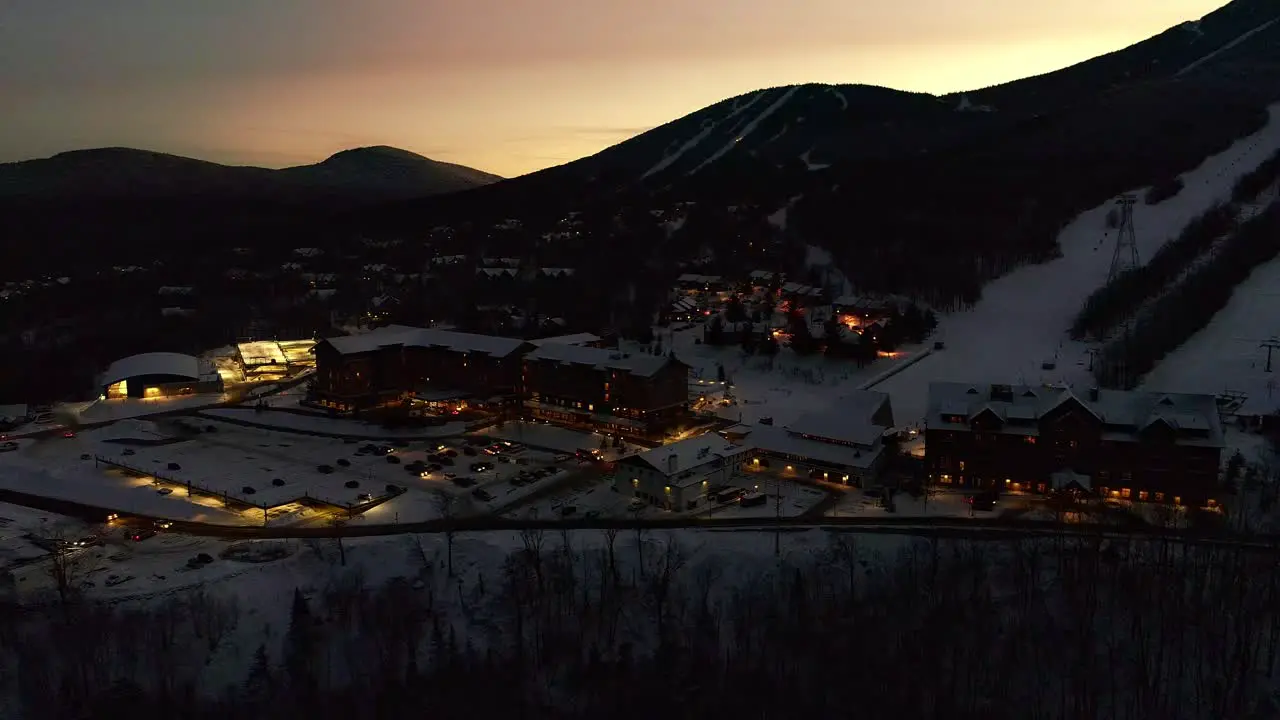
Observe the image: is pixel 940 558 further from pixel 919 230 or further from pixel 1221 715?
pixel 919 230

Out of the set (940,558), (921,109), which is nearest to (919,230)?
(940,558)

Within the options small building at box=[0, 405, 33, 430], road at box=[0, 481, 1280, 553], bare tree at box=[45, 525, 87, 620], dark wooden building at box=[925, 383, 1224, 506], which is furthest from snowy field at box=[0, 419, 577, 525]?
dark wooden building at box=[925, 383, 1224, 506]

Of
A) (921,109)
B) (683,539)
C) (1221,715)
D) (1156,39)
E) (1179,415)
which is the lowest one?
(1221,715)

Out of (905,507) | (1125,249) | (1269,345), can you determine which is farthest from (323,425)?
(1125,249)

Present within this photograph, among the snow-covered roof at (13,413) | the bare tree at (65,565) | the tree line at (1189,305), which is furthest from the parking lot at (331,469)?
the tree line at (1189,305)

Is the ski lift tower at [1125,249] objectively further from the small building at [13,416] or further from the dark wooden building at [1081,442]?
the small building at [13,416]

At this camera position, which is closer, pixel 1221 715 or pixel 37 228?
pixel 1221 715

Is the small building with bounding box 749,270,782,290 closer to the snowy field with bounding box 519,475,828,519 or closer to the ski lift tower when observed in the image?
the ski lift tower

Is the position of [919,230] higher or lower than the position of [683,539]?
higher
